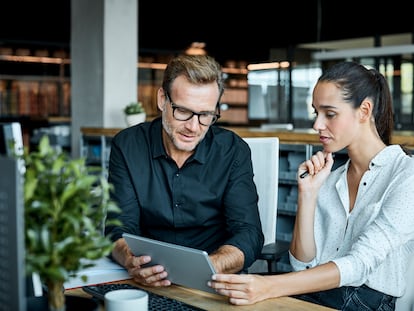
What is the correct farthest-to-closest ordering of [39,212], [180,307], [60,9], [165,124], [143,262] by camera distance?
[60,9], [165,124], [143,262], [180,307], [39,212]

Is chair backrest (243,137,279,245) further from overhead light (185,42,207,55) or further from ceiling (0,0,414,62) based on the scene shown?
overhead light (185,42,207,55)

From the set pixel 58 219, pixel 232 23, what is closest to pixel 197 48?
pixel 232 23

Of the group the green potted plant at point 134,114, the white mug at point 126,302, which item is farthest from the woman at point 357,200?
the green potted plant at point 134,114

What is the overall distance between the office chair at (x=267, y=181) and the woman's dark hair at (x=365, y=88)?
1.95ft

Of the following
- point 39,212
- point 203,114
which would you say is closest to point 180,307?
point 39,212

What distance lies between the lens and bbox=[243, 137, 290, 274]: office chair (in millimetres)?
2598

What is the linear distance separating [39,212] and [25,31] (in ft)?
35.6

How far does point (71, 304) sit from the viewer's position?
43.8 inches

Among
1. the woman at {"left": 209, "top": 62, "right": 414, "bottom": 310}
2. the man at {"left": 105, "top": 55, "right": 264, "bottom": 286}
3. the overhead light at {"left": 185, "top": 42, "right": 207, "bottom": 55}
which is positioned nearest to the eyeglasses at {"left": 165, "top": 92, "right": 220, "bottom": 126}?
the man at {"left": 105, "top": 55, "right": 264, "bottom": 286}

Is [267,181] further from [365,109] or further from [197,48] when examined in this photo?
[197,48]

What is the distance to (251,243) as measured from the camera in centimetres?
205

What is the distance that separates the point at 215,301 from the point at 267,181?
115 cm

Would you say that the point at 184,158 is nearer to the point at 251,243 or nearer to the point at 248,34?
the point at 251,243

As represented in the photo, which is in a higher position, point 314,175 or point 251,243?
point 314,175
